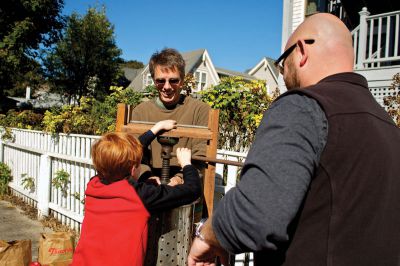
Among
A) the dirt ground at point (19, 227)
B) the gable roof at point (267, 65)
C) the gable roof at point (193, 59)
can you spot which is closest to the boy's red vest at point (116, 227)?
the dirt ground at point (19, 227)

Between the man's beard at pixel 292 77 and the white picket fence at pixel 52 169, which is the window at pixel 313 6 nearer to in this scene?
the white picket fence at pixel 52 169

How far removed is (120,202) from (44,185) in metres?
4.62

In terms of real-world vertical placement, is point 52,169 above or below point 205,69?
below

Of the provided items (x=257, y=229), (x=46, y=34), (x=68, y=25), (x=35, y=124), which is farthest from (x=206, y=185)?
(x=68, y=25)

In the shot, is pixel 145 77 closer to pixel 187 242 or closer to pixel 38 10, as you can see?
pixel 38 10

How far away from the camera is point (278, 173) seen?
103 cm

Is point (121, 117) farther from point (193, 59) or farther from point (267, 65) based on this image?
point (267, 65)

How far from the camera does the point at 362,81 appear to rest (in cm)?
124

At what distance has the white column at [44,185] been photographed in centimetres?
605

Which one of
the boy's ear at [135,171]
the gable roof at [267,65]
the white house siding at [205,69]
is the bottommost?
the boy's ear at [135,171]

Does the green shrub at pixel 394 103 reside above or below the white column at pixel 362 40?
below

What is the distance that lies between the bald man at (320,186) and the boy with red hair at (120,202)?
0.95 meters

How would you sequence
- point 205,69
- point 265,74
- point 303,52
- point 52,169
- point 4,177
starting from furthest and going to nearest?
point 265,74
point 205,69
point 4,177
point 52,169
point 303,52

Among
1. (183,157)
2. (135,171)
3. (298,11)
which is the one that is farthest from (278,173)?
(298,11)
